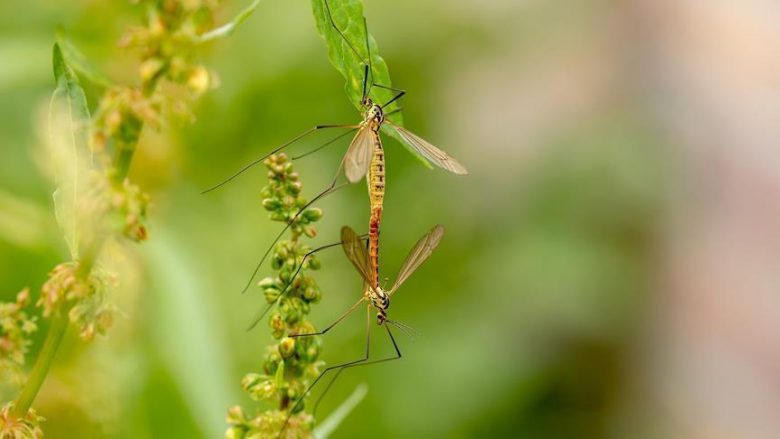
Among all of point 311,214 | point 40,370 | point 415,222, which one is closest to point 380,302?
point 311,214

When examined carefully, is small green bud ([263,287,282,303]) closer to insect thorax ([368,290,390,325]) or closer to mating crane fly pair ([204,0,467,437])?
mating crane fly pair ([204,0,467,437])

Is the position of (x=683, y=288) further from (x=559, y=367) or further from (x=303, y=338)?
(x=303, y=338)

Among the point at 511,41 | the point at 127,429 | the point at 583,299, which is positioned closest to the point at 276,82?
the point at 127,429

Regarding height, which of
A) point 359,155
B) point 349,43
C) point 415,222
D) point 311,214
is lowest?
point 311,214

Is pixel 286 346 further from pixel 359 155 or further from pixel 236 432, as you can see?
pixel 359 155

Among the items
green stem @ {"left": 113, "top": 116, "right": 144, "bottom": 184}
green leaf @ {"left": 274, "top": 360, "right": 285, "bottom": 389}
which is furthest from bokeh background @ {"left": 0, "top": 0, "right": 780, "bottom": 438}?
green stem @ {"left": 113, "top": 116, "right": 144, "bottom": 184}
